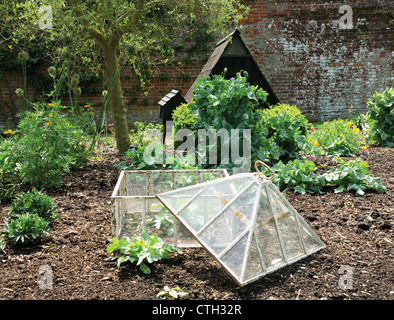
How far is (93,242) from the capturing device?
119 inches

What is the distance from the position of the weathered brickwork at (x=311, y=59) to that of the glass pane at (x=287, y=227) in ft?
24.4

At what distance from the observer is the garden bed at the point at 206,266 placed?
2277 mm

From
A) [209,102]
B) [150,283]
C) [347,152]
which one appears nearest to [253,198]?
[150,283]

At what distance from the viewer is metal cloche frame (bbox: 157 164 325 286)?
2.36m

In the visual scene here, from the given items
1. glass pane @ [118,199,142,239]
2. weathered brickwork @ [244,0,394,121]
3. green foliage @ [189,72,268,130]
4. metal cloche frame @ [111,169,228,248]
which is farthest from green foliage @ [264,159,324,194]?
weathered brickwork @ [244,0,394,121]

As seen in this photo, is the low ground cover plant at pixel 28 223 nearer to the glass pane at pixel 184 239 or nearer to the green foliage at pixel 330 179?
the glass pane at pixel 184 239

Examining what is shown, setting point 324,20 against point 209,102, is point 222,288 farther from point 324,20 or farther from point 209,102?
point 324,20

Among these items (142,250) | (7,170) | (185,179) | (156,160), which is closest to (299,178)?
(185,179)

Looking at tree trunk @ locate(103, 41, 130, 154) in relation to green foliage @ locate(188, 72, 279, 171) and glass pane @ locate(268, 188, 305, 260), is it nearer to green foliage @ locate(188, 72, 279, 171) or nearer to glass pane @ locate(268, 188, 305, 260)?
green foliage @ locate(188, 72, 279, 171)

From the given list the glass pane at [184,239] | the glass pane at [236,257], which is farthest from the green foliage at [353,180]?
the glass pane at [236,257]

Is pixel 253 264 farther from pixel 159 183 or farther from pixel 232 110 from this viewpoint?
pixel 232 110

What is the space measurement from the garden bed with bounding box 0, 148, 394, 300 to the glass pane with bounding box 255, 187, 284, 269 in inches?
3.6

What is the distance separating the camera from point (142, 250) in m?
2.56

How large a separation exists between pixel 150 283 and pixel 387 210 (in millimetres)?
2211
